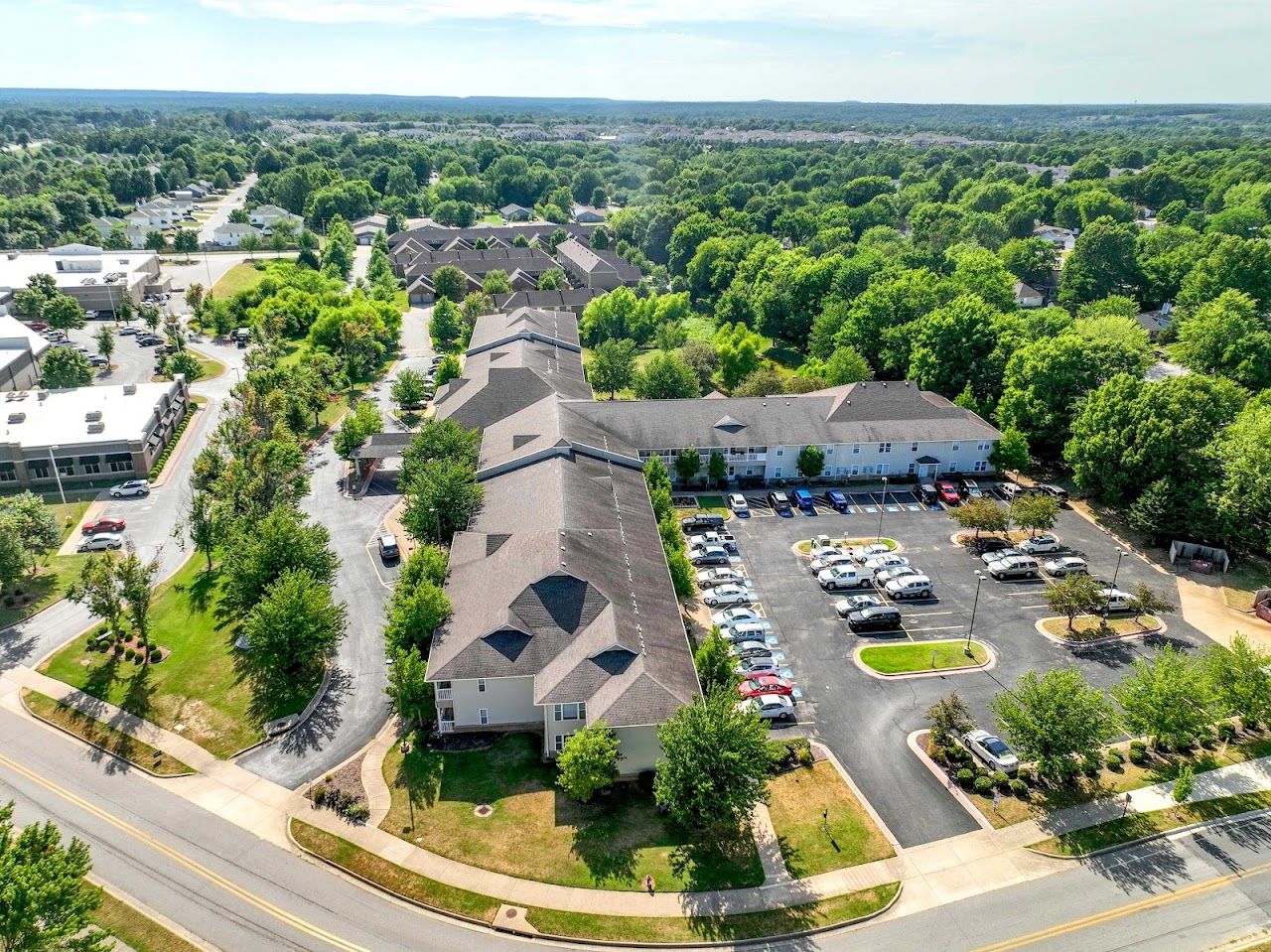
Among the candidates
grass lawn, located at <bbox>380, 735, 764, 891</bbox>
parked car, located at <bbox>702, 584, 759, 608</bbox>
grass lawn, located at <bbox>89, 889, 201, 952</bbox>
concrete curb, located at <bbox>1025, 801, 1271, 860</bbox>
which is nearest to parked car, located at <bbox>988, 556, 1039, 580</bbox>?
parked car, located at <bbox>702, 584, 759, 608</bbox>

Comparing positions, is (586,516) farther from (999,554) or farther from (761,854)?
(999,554)

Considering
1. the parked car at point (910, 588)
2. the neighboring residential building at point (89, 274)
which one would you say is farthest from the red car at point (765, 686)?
the neighboring residential building at point (89, 274)

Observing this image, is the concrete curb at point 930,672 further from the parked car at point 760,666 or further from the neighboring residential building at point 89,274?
the neighboring residential building at point 89,274

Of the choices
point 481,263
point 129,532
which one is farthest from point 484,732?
point 481,263

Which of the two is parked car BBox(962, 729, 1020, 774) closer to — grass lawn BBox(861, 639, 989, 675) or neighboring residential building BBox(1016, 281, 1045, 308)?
grass lawn BBox(861, 639, 989, 675)

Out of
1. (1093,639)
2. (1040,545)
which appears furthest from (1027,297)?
(1093,639)
